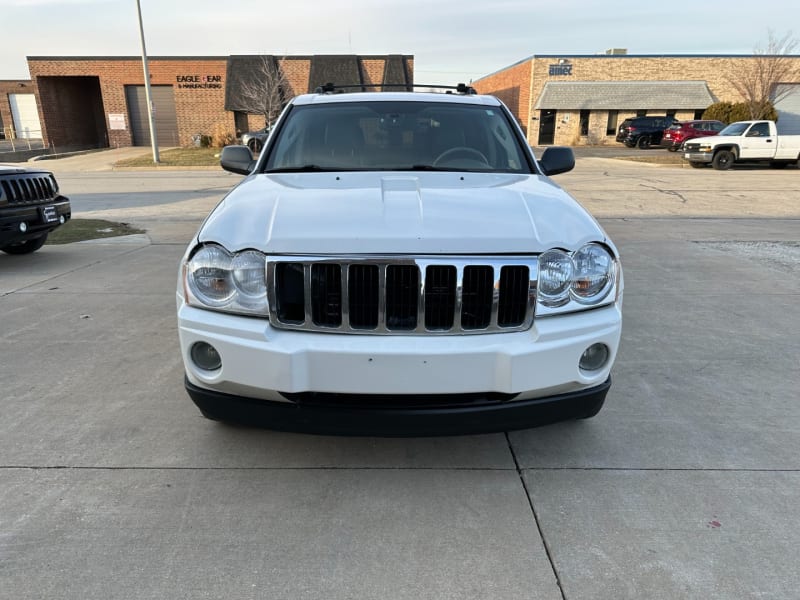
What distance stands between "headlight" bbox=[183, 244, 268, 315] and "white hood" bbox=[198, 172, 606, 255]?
0.05 m

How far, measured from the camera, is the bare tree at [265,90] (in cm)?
3110

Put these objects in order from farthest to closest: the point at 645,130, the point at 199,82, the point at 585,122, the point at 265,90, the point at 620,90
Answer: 1. the point at 585,122
2. the point at 620,90
3. the point at 199,82
4. the point at 645,130
5. the point at 265,90

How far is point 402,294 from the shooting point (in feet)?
7.76

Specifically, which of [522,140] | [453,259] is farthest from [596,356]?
[522,140]

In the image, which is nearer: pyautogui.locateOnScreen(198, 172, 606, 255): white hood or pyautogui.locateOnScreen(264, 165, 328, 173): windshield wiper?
pyautogui.locateOnScreen(198, 172, 606, 255): white hood

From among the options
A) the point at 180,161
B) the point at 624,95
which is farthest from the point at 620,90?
the point at 180,161

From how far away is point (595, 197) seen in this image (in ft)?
46.2

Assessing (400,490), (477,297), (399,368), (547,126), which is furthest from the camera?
(547,126)

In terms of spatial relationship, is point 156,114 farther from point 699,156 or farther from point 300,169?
point 300,169

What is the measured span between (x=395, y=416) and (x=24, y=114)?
53943 millimetres

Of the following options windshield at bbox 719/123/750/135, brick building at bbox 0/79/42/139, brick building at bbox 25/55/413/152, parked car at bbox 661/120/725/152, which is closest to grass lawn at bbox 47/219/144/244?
windshield at bbox 719/123/750/135

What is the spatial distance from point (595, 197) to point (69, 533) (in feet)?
45.1

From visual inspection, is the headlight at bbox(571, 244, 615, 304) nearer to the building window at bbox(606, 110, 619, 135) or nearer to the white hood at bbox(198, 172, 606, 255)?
the white hood at bbox(198, 172, 606, 255)

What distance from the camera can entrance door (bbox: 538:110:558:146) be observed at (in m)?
38.8
